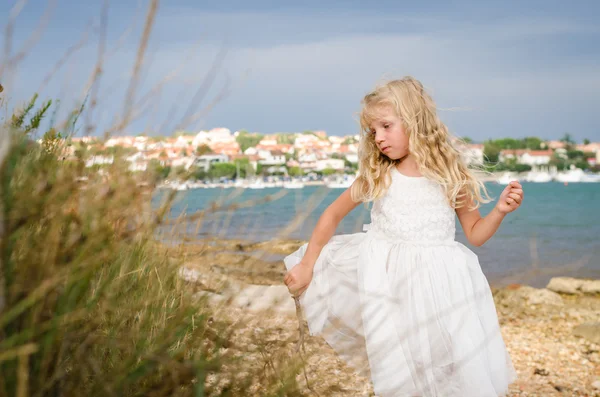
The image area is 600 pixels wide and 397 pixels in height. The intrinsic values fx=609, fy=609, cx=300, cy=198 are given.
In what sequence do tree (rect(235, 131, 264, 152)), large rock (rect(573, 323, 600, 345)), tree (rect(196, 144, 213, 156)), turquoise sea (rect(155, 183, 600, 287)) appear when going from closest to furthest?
1. turquoise sea (rect(155, 183, 600, 287))
2. tree (rect(196, 144, 213, 156))
3. tree (rect(235, 131, 264, 152))
4. large rock (rect(573, 323, 600, 345))

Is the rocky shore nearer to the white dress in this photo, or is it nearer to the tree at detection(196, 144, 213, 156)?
the white dress

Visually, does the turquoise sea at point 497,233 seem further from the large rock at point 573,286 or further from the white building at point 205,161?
the large rock at point 573,286

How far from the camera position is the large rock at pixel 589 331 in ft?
15.6

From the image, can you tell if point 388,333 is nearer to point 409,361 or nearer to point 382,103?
point 409,361

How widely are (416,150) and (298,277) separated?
765 millimetres

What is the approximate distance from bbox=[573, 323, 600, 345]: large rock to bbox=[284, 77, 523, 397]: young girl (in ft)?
8.20

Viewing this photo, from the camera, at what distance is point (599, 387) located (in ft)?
11.9

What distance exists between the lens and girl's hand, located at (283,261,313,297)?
107 inches

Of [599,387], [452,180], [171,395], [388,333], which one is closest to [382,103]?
[452,180]

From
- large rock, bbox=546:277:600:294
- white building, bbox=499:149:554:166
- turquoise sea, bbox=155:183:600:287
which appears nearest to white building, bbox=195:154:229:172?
turquoise sea, bbox=155:183:600:287

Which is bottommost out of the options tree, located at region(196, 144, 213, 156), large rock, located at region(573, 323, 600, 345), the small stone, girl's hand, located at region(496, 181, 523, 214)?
the small stone

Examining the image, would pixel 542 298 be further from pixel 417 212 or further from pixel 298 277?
pixel 298 277

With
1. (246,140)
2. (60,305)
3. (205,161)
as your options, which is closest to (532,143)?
(246,140)

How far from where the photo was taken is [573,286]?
287 inches
